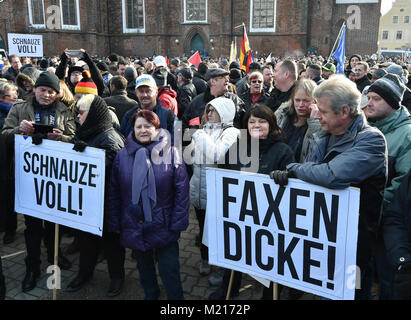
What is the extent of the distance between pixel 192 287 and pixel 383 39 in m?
80.9

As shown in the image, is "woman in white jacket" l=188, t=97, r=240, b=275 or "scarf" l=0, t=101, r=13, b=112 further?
"scarf" l=0, t=101, r=13, b=112

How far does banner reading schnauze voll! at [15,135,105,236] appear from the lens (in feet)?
9.69

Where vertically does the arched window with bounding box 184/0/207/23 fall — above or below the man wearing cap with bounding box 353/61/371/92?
above

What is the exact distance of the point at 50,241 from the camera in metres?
3.83

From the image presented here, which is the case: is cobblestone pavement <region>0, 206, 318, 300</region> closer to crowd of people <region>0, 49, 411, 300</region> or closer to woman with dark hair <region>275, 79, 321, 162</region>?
crowd of people <region>0, 49, 411, 300</region>

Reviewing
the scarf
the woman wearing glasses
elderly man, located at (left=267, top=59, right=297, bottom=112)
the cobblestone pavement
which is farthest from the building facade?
the scarf

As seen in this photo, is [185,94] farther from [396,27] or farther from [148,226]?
[396,27]

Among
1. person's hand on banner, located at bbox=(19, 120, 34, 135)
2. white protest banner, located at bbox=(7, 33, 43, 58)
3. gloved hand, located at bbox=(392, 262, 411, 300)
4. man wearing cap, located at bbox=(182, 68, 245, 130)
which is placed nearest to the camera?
gloved hand, located at bbox=(392, 262, 411, 300)

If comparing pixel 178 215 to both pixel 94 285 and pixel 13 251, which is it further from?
pixel 13 251

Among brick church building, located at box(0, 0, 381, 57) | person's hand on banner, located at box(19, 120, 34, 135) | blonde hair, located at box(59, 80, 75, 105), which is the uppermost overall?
brick church building, located at box(0, 0, 381, 57)

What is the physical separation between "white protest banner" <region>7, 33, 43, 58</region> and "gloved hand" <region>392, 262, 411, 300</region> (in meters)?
10.8

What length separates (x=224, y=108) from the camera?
3.18m

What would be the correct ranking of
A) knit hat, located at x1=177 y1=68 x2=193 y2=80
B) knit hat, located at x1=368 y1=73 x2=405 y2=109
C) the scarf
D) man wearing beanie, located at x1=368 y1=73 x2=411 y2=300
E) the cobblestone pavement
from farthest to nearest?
knit hat, located at x1=177 y1=68 x2=193 y2=80
the scarf
the cobblestone pavement
knit hat, located at x1=368 y1=73 x2=405 y2=109
man wearing beanie, located at x1=368 y1=73 x2=411 y2=300

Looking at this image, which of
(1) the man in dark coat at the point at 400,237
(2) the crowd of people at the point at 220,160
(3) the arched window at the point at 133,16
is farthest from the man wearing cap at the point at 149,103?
(3) the arched window at the point at 133,16
